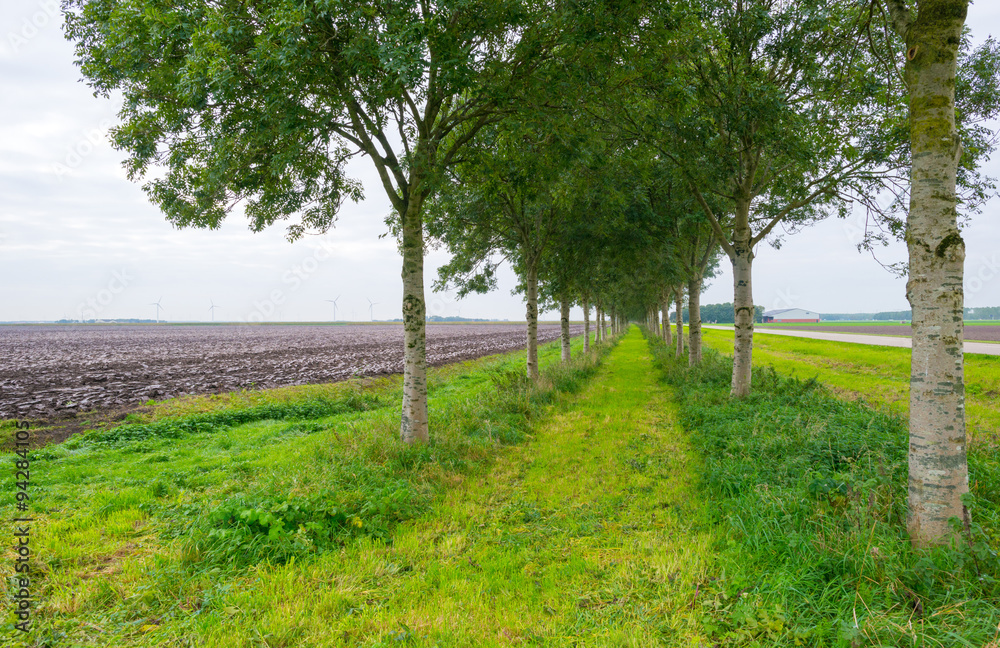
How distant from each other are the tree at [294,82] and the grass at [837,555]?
5944mm

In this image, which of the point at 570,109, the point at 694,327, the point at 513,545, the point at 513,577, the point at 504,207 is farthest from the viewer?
the point at 694,327

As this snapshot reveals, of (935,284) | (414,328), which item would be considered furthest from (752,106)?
(414,328)

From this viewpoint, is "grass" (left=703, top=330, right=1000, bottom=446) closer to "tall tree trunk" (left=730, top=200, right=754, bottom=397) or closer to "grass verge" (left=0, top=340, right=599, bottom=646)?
"tall tree trunk" (left=730, top=200, right=754, bottom=397)

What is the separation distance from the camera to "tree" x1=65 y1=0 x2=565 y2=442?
5898 mm

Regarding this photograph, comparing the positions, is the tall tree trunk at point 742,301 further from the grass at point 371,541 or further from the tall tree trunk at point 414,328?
the tall tree trunk at point 414,328

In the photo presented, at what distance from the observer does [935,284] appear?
4023 mm

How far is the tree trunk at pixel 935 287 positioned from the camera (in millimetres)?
3953

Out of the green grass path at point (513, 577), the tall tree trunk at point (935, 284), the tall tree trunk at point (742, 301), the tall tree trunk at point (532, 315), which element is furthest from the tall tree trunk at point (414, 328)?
the tall tree trunk at point (742, 301)

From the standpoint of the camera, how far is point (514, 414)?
38.2 ft

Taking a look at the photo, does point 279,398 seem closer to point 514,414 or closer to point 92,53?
point 514,414

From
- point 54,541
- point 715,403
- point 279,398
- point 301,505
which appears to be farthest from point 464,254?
point 54,541

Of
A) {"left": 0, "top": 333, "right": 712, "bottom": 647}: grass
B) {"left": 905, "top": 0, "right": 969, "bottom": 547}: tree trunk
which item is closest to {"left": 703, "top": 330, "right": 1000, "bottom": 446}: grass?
{"left": 905, "top": 0, "right": 969, "bottom": 547}: tree trunk

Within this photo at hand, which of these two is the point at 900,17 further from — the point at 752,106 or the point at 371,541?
the point at 371,541

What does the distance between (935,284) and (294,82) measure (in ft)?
27.0
